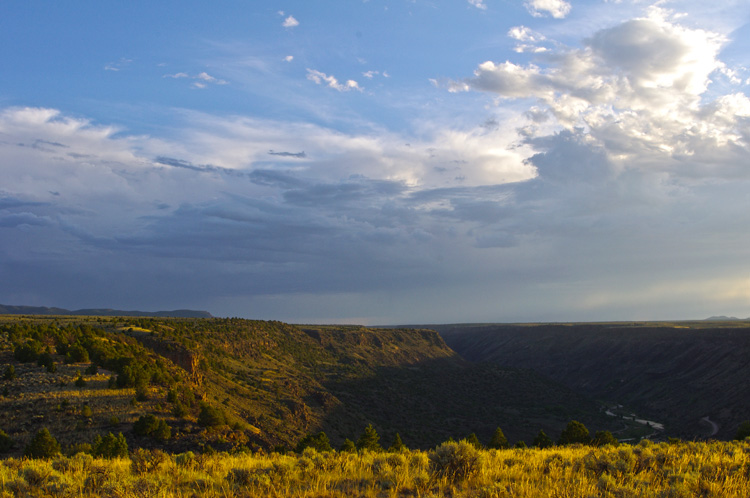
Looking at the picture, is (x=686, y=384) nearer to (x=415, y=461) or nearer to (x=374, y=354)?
(x=374, y=354)

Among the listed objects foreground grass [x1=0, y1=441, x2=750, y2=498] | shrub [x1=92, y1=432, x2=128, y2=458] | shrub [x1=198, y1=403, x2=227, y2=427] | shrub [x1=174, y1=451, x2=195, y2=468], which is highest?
foreground grass [x1=0, y1=441, x2=750, y2=498]

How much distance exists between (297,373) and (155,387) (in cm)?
3593

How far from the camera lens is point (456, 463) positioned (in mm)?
11094

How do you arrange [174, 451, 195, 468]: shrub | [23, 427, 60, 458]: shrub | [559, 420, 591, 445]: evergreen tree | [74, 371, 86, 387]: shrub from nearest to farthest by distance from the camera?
1. [174, 451, 195, 468]: shrub
2. [23, 427, 60, 458]: shrub
3. [74, 371, 86, 387]: shrub
4. [559, 420, 591, 445]: evergreen tree

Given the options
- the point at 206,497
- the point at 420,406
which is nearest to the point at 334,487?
the point at 206,497

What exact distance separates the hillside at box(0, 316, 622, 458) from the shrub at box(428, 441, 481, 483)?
1993 cm

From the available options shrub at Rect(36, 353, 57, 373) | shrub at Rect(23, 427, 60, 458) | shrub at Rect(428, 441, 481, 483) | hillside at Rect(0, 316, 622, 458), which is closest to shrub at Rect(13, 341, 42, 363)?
hillside at Rect(0, 316, 622, 458)

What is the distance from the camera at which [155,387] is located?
35562 millimetres

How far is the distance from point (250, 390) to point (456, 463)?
45.2 meters

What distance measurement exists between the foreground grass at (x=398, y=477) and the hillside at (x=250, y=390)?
16361 mm

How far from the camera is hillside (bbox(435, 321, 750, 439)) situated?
217 ft

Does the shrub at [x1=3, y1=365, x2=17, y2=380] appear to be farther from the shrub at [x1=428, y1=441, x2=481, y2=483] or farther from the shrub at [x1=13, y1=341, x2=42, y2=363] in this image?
the shrub at [x1=428, y1=441, x2=481, y2=483]

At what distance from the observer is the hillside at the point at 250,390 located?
1109 inches

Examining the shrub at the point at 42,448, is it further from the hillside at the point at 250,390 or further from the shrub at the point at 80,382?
the shrub at the point at 80,382
